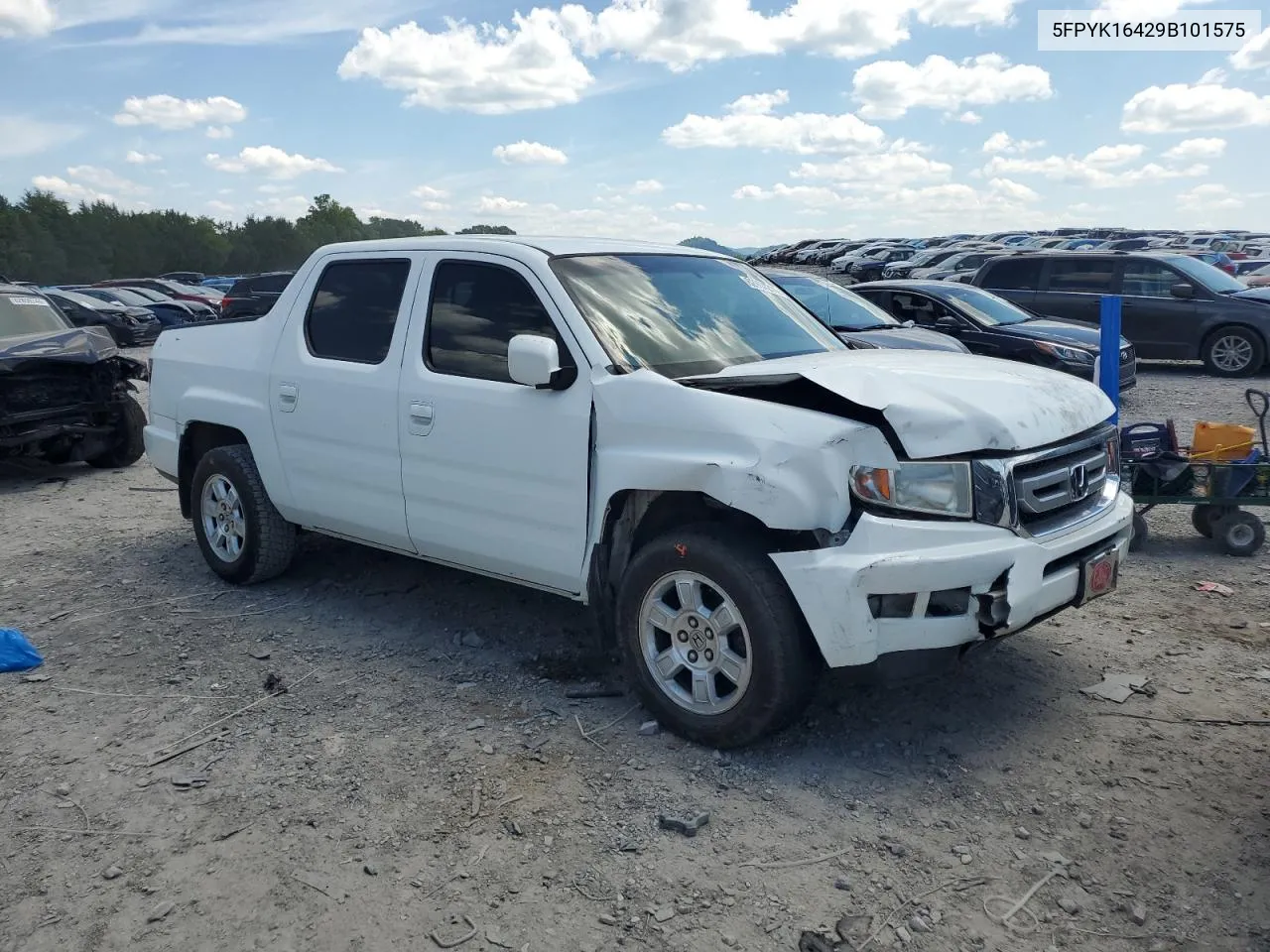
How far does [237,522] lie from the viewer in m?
5.98

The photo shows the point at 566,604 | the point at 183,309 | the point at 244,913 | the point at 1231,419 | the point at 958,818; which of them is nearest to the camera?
the point at 244,913

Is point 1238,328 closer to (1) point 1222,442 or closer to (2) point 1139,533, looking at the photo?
(1) point 1222,442

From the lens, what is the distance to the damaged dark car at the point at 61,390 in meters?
9.02

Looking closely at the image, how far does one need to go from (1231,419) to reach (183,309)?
25.1 metres

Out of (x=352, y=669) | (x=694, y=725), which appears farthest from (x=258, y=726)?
(x=694, y=725)

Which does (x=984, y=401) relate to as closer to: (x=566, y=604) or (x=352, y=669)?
(x=566, y=604)

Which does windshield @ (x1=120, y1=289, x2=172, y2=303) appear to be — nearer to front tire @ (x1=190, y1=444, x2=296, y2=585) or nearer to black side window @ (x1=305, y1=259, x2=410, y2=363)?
front tire @ (x1=190, y1=444, x2=296, y2=585)

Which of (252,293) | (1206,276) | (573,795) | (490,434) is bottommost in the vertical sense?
(573,795)

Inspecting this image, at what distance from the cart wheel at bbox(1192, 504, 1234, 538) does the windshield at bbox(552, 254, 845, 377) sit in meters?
2.80

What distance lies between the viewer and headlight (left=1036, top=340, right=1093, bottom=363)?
1155 cm

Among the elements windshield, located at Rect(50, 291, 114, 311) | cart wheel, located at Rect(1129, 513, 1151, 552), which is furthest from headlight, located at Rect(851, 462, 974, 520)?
windshield, located at Rect(50, 291, 114, 311)

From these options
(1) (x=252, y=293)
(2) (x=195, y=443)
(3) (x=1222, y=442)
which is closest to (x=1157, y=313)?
(3) (x=1222, y=442)

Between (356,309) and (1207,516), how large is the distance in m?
4.96

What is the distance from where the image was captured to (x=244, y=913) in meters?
3.07
